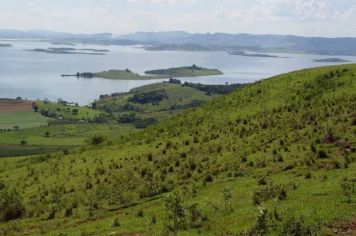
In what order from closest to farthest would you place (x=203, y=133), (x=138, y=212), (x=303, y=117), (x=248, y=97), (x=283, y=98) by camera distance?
(x=138, y=212) < (x=303, y=117) < (x=203, y=133) < (x=283, y=98) < (x=248, y=97)

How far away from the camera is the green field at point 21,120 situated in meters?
173

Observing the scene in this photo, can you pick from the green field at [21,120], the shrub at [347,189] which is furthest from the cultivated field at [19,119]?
the shrub at [347,189]

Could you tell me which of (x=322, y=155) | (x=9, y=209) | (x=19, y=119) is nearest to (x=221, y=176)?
(x=322, y=155)

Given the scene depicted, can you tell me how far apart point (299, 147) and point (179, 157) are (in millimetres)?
8643

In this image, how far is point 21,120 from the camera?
18575 cm

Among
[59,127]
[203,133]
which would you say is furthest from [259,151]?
[59,127]

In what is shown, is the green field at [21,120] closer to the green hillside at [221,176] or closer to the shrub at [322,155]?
the green hillside at [221,176]

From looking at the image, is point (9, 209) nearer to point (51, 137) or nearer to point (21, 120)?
point (51, 137)

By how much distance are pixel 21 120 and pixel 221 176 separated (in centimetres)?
17231

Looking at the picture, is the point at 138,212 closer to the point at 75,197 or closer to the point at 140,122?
the point at 75,197

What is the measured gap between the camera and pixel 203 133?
38.6 m

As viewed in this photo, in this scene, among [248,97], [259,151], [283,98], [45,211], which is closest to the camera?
[45,211]

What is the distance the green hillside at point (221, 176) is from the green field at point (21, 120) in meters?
137

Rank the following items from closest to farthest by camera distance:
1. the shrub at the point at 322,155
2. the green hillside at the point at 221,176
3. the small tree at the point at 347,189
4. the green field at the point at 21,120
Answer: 1. the green hillside at the point at 221,176
2. the small tree at the point at 347,189
3. the shrub at the point at 322,155
4. the green field at the point at 21,120
